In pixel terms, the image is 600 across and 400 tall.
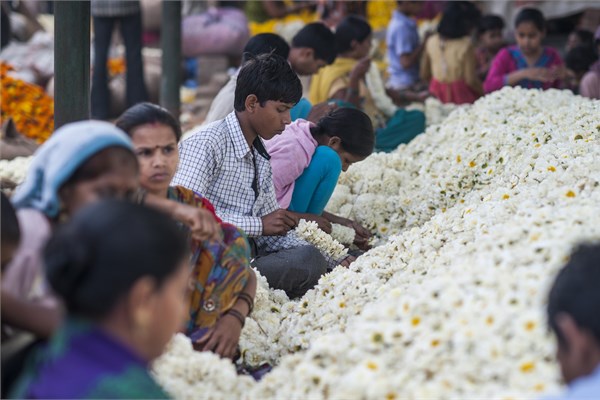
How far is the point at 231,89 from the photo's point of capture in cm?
630

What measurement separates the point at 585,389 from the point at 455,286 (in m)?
0.93

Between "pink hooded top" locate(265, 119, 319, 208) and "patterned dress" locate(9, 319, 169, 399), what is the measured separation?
3.11 m

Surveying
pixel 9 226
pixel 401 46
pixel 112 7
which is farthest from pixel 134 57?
pixel 9 226

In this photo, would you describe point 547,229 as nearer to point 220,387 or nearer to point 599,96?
point 220,387

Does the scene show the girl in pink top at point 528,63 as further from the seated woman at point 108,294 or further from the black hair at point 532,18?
the seated woman at point 108,294

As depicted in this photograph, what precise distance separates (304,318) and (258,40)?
A: 2972mm

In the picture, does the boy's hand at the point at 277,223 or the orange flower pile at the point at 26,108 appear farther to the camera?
the orange flower pile at the point at 26,108

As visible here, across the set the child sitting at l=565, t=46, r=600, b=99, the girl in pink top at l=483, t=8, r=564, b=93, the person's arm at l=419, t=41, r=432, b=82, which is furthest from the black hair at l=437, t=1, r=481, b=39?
the child sitting at l=565, t=46, r=600, b=99

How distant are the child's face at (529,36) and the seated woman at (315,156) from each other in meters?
3.34

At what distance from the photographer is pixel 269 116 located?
15.6 ft

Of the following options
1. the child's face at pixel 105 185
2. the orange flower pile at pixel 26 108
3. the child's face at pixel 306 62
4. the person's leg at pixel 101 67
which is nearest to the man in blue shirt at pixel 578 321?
the child's face at pixel 105 185

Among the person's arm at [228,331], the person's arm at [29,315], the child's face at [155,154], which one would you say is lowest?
the person's arm at [228,331]

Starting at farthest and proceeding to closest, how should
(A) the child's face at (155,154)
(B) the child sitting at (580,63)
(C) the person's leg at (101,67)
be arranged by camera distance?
(C) the person's leg at (101,67), (B) the child sitting at (580,63), (A) the child's face at (155,154)

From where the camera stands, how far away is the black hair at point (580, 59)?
→ 9.43m
